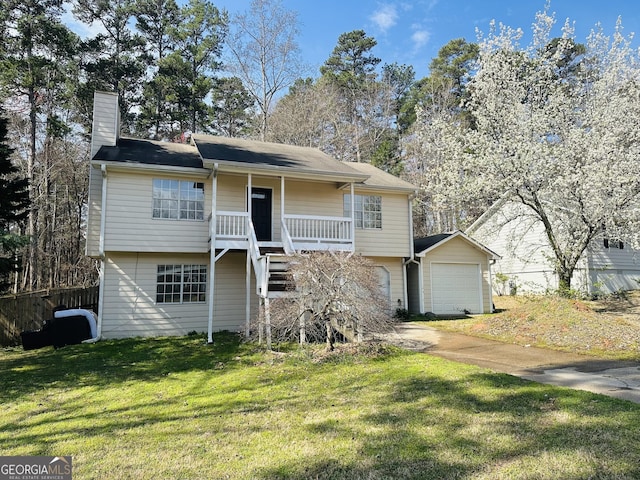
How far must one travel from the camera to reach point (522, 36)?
1409 centimetres

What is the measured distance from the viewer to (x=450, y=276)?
52.1 feet

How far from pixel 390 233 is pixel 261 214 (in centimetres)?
506

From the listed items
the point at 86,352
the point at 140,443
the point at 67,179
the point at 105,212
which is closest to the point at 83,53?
the point at 67,179

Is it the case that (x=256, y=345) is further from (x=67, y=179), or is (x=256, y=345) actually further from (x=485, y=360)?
(x=67, y=179)

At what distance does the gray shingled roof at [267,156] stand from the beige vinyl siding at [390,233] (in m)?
2.20

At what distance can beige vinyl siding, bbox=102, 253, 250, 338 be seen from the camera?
38.4 feet

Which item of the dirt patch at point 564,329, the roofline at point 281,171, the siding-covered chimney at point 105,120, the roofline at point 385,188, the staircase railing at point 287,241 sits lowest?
the dirt patch at point 564,329

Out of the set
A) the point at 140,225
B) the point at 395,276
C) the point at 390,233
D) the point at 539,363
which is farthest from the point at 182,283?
the point at 539,363

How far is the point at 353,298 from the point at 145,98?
24556mm

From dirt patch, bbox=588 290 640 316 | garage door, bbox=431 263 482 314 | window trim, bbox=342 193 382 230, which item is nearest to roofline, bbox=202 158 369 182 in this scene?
window trim, bbox=342 193 382 230

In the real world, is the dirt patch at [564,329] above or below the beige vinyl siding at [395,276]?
below

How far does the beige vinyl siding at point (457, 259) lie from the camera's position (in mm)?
15422

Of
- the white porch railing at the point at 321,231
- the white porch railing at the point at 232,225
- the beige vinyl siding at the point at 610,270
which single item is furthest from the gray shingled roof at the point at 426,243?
the white porch railing at the point at 232,225

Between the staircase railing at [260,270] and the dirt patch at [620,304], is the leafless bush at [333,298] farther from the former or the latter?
the dirt patch at [620,304]
